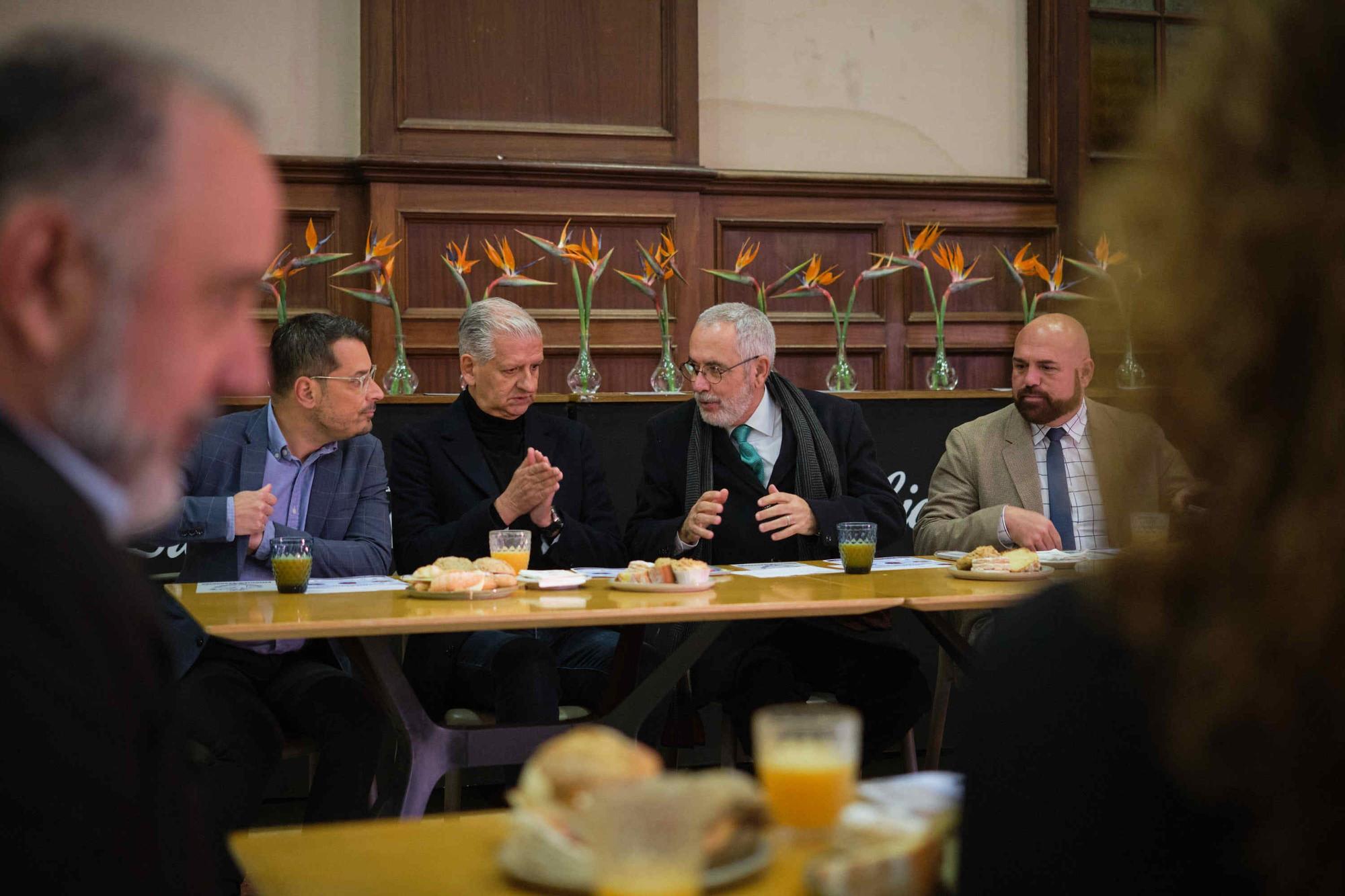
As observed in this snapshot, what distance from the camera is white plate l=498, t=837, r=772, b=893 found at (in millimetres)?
897

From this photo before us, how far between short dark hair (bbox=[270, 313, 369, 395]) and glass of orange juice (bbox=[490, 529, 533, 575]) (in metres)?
0.70

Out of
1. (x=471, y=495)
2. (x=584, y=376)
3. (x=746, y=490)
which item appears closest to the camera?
(x=471, y=495)

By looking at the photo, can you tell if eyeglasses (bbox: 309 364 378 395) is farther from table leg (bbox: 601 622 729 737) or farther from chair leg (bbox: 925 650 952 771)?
chair leg (bbox: 925 650 952 771)

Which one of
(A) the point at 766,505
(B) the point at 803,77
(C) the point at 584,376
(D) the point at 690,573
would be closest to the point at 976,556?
(A) the point at 766,505

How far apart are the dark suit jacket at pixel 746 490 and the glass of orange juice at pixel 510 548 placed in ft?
2.22

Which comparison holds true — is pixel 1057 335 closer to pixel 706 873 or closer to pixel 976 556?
pixel 976 556

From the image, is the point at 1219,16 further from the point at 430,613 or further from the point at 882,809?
the point at 430,613

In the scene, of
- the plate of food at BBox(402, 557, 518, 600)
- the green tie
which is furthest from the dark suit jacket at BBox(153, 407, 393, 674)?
the green tie

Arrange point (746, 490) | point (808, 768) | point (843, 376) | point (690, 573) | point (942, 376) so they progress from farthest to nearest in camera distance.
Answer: point (942, 376) → point (843, 376) → point (746, 490) → point (690, 573) → point (808, 768)

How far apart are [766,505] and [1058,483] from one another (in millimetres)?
980

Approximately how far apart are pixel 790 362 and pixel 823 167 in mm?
975

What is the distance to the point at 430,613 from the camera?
249 centimetres

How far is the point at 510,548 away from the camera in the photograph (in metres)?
3.07

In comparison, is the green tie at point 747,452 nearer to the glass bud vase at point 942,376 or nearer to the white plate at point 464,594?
the white plate at point 464,594
